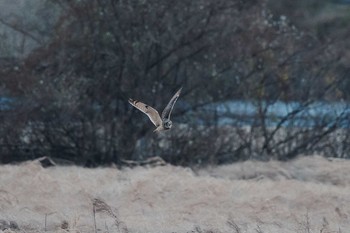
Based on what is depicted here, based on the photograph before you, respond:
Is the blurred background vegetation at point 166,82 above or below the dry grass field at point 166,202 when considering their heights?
above

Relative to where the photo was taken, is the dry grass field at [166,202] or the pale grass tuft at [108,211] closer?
the pale grass tuft at [108,211]

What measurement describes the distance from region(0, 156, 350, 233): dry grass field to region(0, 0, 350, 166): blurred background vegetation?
405cm

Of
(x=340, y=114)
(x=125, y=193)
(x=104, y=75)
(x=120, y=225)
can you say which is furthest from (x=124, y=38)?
(x=120, y=225)

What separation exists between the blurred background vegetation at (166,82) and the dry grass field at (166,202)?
4.05m

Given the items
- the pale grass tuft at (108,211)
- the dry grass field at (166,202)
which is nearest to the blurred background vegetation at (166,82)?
the dry grass field at (166,202)

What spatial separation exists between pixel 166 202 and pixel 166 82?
343 inches

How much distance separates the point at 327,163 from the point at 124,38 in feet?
16.7

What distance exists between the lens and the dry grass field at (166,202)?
514 inches

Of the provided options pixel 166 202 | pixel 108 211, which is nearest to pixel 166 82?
pixel 166 202

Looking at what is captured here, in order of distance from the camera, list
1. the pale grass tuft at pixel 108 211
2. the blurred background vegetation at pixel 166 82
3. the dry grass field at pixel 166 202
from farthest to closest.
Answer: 1. the blurred background vegetation at pixel 166 82
2. the dry grass field at pixel 166 202
3. the pale grass tuft at pixel 108 211

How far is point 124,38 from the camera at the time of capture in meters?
23.2

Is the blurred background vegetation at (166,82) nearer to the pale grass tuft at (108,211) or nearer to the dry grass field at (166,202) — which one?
the dry grass field at (166,202)

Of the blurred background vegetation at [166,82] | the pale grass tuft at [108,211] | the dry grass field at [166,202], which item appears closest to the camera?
the pale grass tuft at [108,211]

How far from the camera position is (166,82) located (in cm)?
2369
